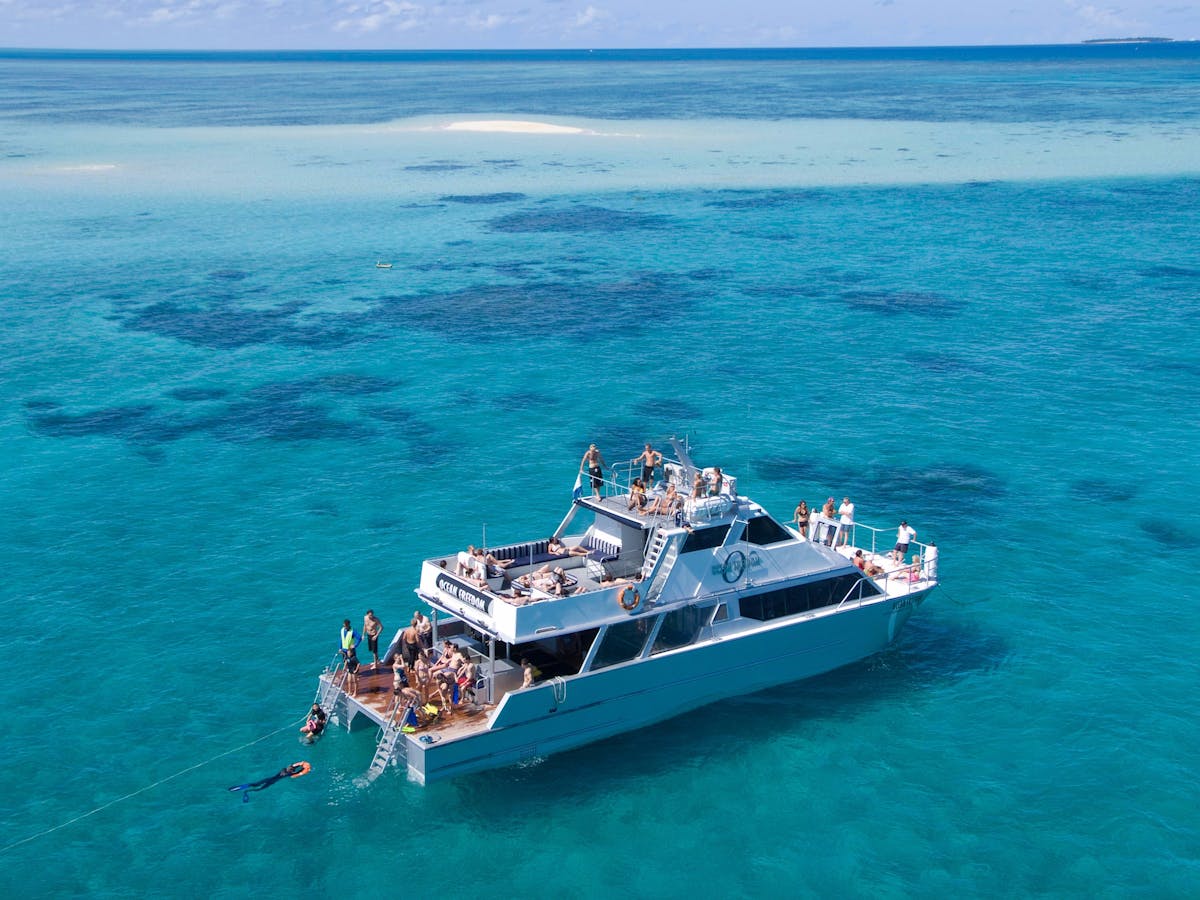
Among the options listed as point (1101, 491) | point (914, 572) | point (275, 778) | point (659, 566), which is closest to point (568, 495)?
point (914, 572)

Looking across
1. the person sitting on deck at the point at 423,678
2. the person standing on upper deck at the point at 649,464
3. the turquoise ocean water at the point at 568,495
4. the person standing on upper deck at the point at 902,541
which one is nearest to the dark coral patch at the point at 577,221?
the turquoise ocean water at the point at 568,495

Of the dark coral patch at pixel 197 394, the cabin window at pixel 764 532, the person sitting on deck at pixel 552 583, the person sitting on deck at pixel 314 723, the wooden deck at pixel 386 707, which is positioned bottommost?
the dark coral patch at pixel 197 394

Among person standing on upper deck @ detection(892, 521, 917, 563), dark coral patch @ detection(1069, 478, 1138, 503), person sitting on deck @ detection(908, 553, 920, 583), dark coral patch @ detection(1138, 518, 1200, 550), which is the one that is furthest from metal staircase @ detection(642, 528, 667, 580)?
dark coral patch @ detection(1069, 478, 1138, 503)

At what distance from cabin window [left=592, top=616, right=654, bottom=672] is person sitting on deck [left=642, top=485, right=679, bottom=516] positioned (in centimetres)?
282

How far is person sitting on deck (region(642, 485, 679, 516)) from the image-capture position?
103 ft

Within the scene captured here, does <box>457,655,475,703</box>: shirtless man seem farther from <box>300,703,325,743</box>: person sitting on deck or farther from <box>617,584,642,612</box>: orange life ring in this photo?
<box>617,584,642,612</box>: orange life ring

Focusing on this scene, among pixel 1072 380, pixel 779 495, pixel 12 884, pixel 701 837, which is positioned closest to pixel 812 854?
pixel 701 837

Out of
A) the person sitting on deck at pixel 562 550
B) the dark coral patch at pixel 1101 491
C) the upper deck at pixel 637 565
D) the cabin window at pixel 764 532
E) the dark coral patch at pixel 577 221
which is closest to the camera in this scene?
the upper deck at pixel 637 565

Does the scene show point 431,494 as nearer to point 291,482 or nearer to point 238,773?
point 291,482

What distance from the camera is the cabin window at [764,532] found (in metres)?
32.2

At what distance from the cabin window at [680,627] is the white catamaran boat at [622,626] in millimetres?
38

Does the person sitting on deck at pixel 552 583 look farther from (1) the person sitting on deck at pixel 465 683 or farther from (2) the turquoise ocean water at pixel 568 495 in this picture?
(2) the turquoise ocean water at pixel 568 495

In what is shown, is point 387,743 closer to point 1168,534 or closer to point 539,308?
point 1168,534

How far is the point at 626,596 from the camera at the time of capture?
29.6 m
